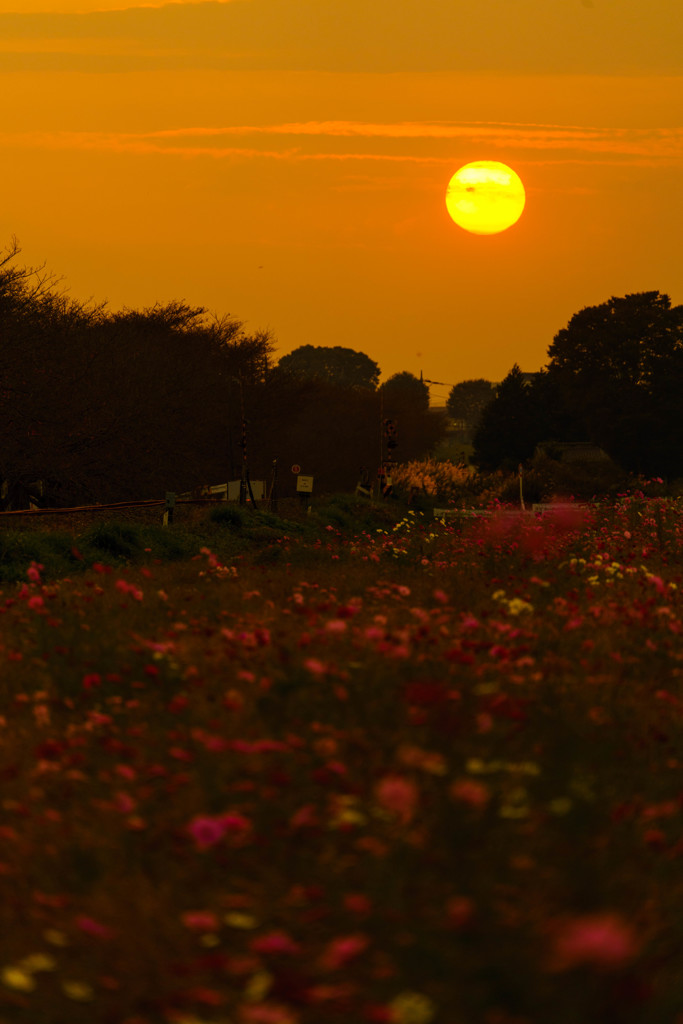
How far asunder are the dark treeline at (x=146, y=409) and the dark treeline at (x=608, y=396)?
7.51 metres

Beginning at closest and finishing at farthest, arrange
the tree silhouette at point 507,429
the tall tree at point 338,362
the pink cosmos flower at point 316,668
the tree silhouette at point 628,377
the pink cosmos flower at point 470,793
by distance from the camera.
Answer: the pink cosmos flower at point 470,793, the pink cosmos flower at point 316,668, the tree silhouette at point 628,377, the tree silhouette at point 507,429, the tall tree at point 338,362

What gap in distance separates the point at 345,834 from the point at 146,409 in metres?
30.8

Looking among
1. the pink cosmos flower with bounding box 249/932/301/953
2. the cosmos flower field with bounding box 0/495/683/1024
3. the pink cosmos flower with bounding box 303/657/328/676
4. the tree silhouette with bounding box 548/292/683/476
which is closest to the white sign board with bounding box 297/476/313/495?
the cosmos flower field with bounding box 0/495/683/1024

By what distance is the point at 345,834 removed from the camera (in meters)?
3.20

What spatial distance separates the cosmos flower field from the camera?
2.71 m

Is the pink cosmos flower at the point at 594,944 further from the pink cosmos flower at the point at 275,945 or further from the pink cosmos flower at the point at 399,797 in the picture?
the pink cosmos flower at the point at 275,945

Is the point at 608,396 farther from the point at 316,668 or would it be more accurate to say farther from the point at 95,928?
the point at 95,928

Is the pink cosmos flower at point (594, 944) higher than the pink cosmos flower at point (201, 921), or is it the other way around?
the pink cosmos flower at point (594, 944)

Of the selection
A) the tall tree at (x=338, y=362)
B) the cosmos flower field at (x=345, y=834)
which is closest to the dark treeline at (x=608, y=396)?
the cosmos flower field at (x=345, y=834)

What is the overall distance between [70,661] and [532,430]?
6400 centimetres

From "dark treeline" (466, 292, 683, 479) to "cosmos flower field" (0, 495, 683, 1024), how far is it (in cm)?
5934

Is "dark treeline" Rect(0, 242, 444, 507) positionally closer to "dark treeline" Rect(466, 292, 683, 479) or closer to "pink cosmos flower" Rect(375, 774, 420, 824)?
"dark treeline" Rect(466, 292, 683, 479)

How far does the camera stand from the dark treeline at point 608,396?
64688 mm

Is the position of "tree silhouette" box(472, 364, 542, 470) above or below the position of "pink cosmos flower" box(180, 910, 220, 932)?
above
